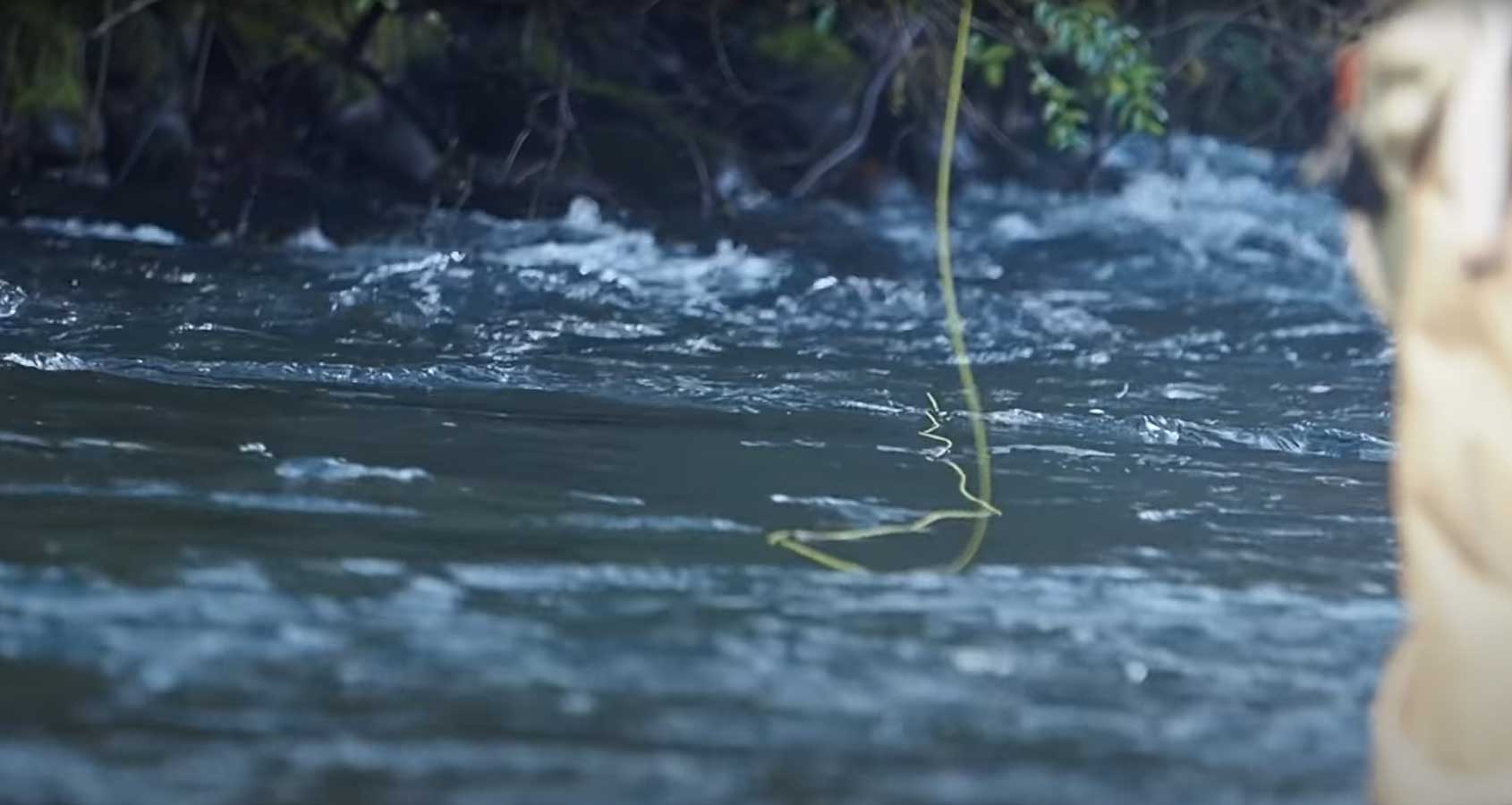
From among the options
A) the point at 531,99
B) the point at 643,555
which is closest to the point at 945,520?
the point at 643,555

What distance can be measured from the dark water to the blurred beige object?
494 mm

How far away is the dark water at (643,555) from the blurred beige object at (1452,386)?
49cm

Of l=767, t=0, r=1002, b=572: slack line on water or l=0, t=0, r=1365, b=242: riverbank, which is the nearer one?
l=767, t=0, r=1002, b=572: slack line on water

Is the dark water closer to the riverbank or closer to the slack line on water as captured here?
the slack line on water

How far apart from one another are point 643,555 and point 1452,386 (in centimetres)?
216

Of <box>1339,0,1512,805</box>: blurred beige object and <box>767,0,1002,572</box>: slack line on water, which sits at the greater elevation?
<box>1339,0,1512,805</box>: blurred beige object

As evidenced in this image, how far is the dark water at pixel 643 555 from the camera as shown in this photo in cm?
362

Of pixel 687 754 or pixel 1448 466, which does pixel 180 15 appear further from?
pixel 1448 466

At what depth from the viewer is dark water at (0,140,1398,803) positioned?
362 cm

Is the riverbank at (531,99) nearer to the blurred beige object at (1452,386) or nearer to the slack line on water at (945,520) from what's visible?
the slack line on water at (945,520)

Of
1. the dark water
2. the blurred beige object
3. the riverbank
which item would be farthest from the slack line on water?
the riverbank

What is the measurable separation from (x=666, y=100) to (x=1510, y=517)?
10.8m

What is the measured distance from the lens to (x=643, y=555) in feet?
15.8

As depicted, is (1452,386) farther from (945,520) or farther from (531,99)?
(531,99)
